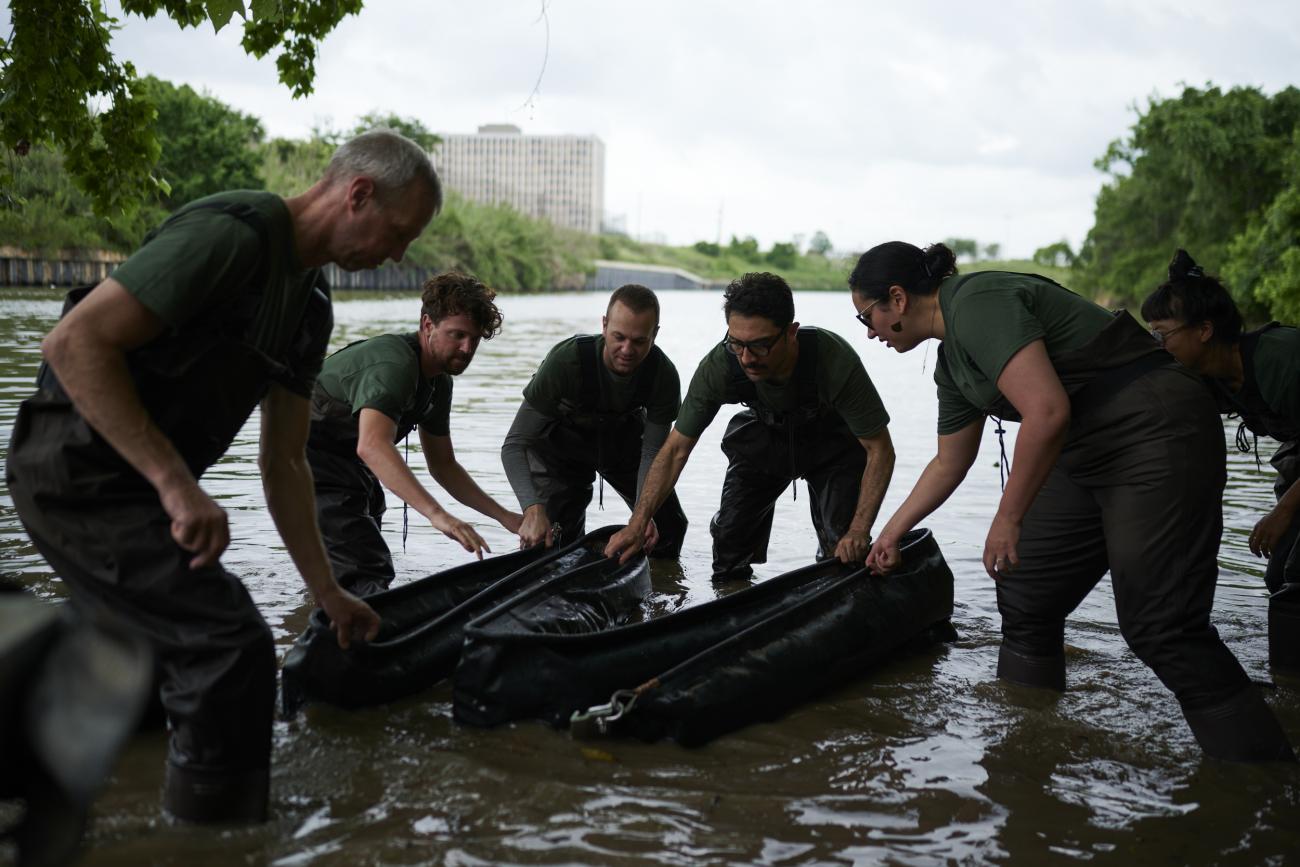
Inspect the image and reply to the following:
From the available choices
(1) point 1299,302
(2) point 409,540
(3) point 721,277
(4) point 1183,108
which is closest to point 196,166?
(4) point 1183,108

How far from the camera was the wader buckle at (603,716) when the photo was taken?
440 cm

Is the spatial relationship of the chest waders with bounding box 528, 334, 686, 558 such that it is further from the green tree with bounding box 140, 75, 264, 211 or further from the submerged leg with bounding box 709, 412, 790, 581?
the green tree with bounding box 140, 75, 264, 211

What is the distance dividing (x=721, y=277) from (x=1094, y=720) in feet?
559

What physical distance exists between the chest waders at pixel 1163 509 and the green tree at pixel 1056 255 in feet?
243

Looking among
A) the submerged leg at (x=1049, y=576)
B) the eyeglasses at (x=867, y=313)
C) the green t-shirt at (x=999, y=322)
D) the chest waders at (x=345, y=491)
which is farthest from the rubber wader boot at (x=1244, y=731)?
the chest waders at (x=345, y=491)

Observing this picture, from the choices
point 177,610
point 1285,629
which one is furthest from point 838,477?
point 177,610

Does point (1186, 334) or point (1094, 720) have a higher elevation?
point (1186, 334)

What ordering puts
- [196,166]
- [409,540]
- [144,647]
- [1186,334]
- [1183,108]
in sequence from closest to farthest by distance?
[144,647]
[1186,334]
[409,540]
[1183,108]
[196,166]

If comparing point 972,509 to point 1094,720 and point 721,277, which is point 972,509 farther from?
point 721,277

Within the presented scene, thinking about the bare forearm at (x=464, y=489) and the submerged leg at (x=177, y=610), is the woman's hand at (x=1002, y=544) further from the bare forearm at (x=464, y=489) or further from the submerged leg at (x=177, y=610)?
the bare forearm at (x=464, y=489)

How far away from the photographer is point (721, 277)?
569ft

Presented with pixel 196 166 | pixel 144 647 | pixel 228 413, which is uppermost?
pixel 196 166

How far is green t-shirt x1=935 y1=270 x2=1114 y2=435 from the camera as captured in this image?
4.27m

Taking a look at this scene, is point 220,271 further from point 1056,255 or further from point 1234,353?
point 1056,255
